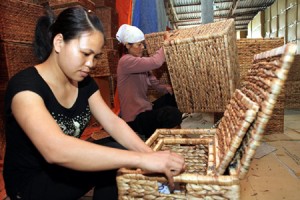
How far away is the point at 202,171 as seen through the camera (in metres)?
1.13

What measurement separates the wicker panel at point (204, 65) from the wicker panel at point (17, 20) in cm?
131

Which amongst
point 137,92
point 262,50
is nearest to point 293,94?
point 262,50

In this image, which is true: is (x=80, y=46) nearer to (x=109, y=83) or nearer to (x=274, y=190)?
(x=274, y=190)

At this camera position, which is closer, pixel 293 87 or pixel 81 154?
pixel 81 154

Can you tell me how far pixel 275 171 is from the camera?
1.90 meters

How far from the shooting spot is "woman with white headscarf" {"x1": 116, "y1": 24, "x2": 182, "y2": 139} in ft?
Answer: 6.61

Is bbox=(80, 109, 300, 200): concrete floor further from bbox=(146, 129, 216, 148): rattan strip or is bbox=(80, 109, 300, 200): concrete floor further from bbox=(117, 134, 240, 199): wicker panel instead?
bbox=(117, 134, 240, 199): wicker panel

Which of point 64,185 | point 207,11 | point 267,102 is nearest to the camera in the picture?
point 267,102

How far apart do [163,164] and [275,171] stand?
4.76 ft

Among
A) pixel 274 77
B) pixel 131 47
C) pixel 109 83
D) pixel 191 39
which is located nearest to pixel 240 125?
pixel 274 77

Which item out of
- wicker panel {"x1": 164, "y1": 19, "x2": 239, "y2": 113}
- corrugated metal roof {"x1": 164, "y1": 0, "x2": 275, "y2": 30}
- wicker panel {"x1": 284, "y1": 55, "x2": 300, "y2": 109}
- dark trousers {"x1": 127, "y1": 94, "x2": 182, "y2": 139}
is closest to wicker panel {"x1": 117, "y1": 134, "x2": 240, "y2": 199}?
wicker panel {"x1": 164, "y1": 19, "x2": 239, "y2": 113}

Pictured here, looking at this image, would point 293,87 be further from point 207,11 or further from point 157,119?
point 157,119

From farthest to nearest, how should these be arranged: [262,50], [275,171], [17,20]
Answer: [262,50] < [17,20] < [275,171]

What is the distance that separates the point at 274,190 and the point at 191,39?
110cm
